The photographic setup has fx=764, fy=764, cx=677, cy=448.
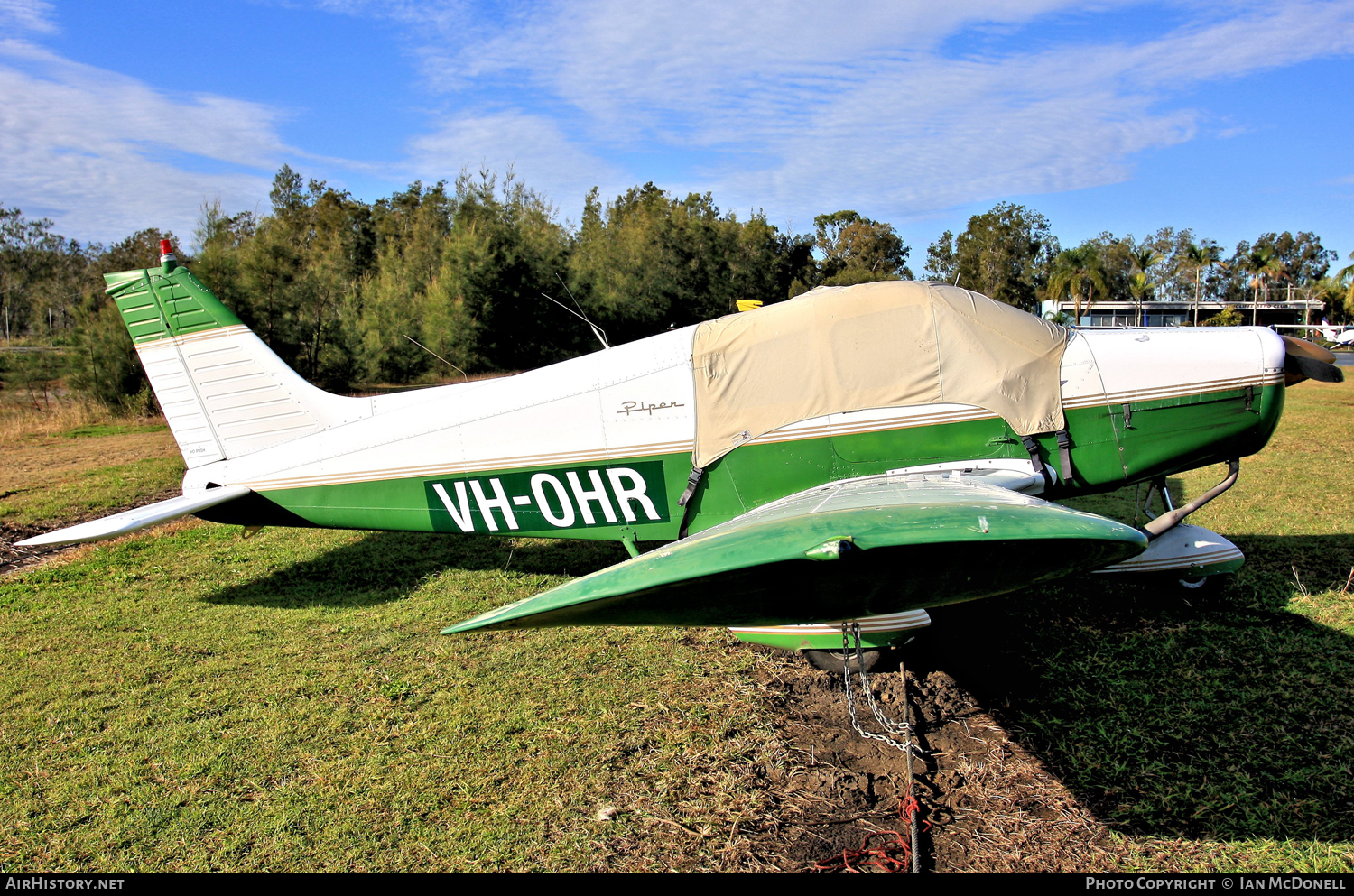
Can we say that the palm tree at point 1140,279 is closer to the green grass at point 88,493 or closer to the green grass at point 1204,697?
the green grass at point 1204,697

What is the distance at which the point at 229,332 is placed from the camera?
19.9ft

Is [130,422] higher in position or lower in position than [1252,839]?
higher

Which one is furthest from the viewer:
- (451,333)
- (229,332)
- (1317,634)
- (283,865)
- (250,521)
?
(451,333)

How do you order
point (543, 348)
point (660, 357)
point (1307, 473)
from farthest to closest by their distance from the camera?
point (543, 348) < point (1307, 473) < point (660, 357)

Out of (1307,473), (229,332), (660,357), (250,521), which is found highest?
(229,332)

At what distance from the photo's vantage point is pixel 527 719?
3.98 m

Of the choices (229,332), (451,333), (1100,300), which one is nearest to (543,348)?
(451,333)

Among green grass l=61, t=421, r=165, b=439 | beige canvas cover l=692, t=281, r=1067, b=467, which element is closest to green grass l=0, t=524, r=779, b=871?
beige canvas cover l=692, t=281, r=1067, b=467

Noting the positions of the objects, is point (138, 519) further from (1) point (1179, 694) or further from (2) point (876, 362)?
(1) point (1179, 694)

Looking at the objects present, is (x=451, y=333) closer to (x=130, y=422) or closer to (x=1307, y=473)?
(x=130, y=422)

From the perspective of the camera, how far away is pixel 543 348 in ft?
95.2

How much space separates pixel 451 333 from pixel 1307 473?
2386 centimetres

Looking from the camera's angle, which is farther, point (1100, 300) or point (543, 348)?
point (1100, 300)

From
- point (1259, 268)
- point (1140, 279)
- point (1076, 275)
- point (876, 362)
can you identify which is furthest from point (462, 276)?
point (1259, 268)
